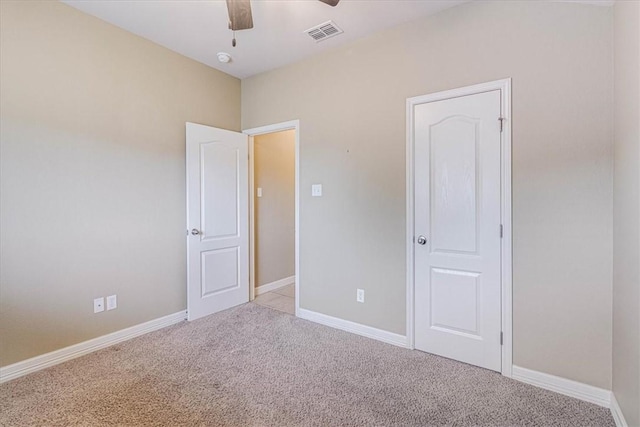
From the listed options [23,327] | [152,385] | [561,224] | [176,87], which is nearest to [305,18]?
[176,87]

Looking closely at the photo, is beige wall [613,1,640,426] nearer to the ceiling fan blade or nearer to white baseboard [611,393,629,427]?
white baseboard [611,393,629,427]

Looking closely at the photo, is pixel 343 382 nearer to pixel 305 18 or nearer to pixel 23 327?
pixel 23 327

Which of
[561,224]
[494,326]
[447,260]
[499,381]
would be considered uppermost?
[561,224]

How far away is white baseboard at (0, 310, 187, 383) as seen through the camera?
210 centimetres

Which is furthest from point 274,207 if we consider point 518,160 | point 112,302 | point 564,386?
point 564,386

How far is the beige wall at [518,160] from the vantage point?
183cm

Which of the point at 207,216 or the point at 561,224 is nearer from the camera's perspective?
the point at 561,224

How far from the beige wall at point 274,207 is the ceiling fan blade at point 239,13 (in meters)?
2.18

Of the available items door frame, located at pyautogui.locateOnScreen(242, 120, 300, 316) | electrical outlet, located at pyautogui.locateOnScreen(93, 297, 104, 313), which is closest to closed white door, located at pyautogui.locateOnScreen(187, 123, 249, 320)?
door frame, located at pyautogui.locateOnScreen(242, 120, 300, 316)

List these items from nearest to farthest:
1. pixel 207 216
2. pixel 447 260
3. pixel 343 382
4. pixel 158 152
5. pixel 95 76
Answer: pixel 343 382, pixel 447 260, pixel 95 76, pixel 158 152, pixel 207 216

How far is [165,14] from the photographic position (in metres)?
2.41

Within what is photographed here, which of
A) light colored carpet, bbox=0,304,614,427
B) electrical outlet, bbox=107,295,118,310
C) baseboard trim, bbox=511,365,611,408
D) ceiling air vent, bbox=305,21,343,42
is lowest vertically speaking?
light colored carpet, bbox=0,304,614,427

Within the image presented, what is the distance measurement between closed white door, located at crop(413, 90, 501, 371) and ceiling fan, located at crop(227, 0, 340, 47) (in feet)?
4.10

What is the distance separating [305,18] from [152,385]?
9.75 feet
